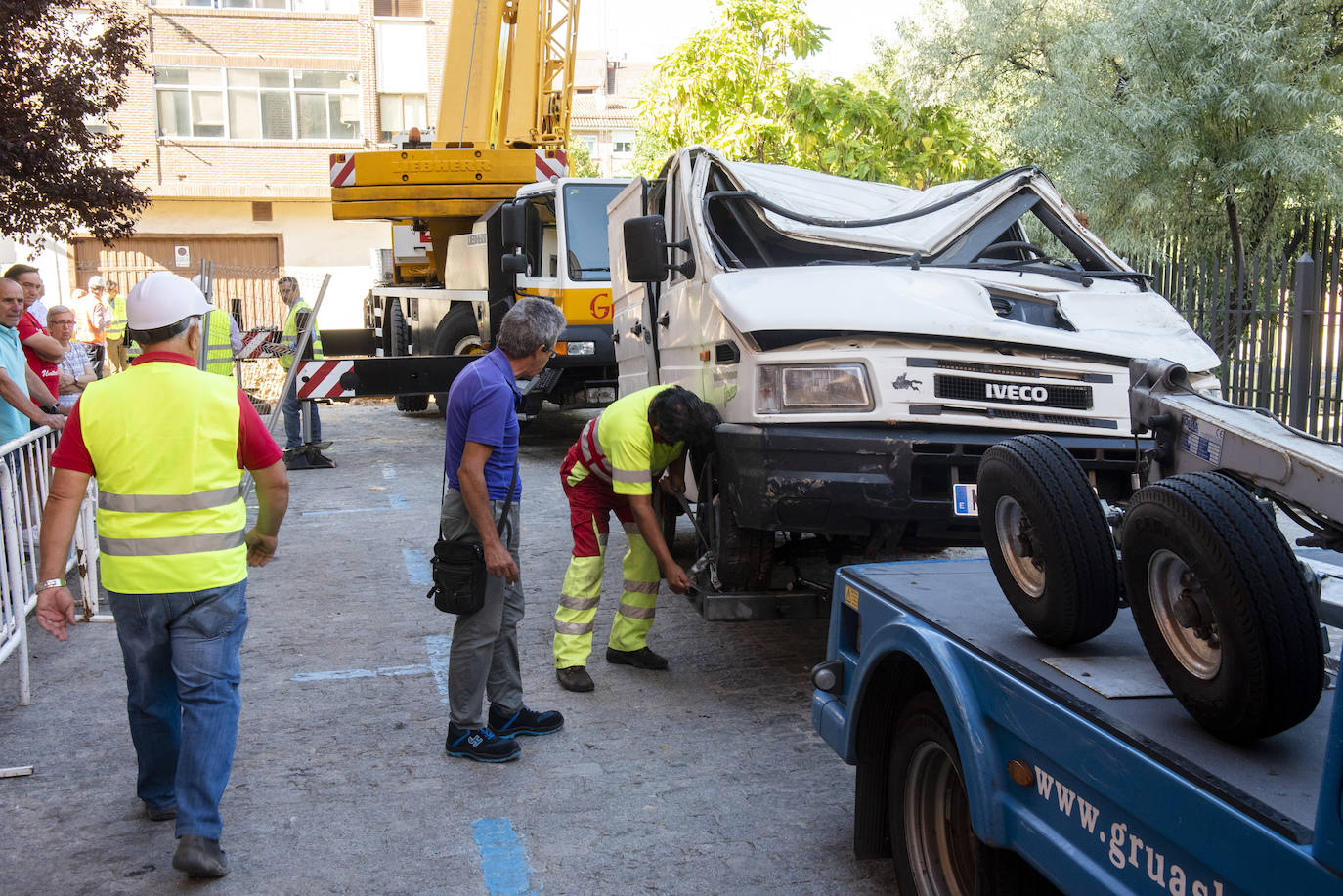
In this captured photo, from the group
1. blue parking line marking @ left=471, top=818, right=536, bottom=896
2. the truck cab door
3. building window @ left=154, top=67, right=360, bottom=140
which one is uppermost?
building window @ left=154, top=67, right=360, bottom=140

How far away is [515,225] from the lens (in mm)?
12625

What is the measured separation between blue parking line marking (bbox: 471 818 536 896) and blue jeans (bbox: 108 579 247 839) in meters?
0.82

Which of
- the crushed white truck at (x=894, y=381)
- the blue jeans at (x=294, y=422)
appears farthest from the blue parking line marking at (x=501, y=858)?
the blue jeans at (x=294, y=422)

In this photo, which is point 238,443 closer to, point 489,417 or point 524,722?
point 489,417

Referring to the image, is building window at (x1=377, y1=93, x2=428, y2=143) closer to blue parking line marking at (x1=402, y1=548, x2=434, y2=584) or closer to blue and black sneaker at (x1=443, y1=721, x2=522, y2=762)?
blue parking line marking at (x1=402, y1=548, x2=434, y2=584)

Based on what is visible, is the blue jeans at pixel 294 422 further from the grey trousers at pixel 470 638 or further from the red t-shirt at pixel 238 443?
the red t-shirt at pixel 238 443

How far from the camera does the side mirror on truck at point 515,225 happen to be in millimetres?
12625

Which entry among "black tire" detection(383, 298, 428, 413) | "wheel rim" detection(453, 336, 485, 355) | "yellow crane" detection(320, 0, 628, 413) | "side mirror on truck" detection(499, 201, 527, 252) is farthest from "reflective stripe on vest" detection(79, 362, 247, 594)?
"black tire" detection(383, 298, 428, 413)

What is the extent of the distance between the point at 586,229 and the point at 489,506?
27.2 ft

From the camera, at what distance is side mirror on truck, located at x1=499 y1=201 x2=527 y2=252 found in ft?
41.4

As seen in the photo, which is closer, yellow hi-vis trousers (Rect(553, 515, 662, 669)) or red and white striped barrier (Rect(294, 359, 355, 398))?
yellow hi-vis trousers (Rect(553, 515, 662, 669))

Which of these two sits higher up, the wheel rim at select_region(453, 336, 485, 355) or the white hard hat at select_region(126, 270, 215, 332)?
the white hard hat at select_region(126, 270, 215, 332)

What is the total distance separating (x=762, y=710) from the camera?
209 inches

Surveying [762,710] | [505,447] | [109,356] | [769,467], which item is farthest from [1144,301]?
[109,356]
